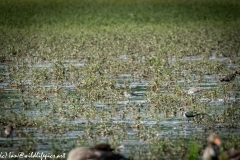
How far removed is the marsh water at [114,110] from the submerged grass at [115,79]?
0.02 meters

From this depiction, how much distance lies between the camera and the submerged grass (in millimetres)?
12055

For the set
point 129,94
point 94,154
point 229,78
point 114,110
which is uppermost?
point 229,78

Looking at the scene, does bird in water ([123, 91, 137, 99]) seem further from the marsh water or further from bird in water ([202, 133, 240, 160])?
bird in water ([202, 133, 240, 160])

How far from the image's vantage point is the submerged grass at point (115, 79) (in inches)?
475

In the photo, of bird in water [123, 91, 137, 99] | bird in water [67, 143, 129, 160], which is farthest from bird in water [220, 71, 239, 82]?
bird in water [67, 143, 129, 160]

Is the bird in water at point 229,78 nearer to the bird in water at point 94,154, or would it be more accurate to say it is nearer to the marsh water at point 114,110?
the marsh water at point 114,110

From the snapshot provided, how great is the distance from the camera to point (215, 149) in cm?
934

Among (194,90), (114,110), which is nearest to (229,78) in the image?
(194,90)

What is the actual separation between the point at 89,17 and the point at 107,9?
4.02 m

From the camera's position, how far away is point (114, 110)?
14328mm

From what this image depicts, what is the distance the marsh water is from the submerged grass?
2 cm

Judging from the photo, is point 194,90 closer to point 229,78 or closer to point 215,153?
point 229,78

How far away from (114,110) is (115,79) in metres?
4.48

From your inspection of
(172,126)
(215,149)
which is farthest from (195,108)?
(215,149)
